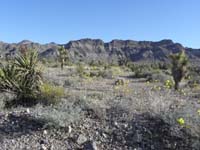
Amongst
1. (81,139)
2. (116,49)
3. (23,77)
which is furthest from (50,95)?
(116,49)

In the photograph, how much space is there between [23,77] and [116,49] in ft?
421

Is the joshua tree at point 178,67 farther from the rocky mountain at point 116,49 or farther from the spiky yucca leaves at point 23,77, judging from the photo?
the rocky mountain at point 116,49

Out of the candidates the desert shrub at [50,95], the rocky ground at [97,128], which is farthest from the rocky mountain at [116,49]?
the rocky ground at [97,128]

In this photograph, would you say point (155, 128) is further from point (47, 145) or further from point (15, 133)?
point (15, 133)

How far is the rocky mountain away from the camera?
123 m

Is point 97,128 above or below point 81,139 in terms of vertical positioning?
above

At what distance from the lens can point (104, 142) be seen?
7.77m

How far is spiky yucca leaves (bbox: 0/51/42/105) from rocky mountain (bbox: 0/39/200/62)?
105 meters

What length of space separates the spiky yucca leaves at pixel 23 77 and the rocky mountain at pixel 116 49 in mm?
105311

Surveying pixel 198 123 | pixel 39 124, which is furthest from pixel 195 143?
pixel 39 124

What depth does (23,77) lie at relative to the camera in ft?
38.7

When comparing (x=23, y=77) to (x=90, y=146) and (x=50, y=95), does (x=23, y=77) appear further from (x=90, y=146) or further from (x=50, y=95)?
(x=90, y=146)

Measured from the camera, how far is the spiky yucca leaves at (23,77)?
1109 centimetres

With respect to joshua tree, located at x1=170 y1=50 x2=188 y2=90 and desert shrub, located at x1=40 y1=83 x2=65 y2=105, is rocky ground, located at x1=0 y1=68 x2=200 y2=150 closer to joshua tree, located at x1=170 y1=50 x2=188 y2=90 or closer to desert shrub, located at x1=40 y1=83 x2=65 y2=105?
desert shrub, located at x1=40 y1=83 x2=65 y2=105
